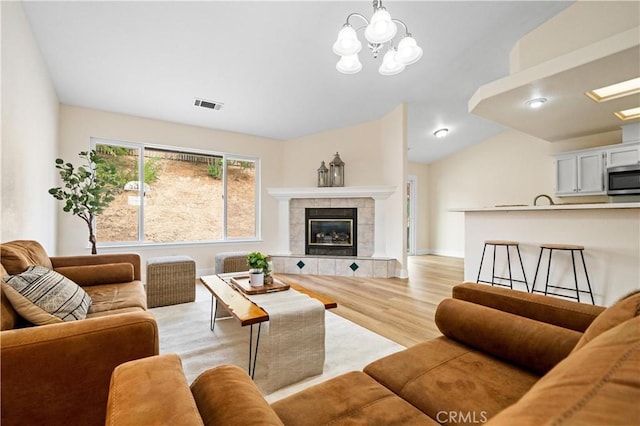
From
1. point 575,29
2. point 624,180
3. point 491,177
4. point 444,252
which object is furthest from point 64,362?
point 444,252

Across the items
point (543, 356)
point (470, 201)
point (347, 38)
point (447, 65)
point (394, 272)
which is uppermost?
point (447, 65)

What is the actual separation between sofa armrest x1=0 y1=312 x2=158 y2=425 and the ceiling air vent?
3.42 metres

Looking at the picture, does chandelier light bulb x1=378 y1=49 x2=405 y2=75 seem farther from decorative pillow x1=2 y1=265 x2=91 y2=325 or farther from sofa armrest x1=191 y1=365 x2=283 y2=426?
decorative pillow x1=2 y1=265 x2=91 y2=325

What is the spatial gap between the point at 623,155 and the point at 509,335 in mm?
5099

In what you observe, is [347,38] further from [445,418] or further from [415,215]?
[415,215]

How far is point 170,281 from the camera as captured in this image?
3.07 meters

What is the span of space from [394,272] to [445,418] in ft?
12.9

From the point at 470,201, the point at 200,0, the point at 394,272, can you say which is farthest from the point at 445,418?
the point at 470,201

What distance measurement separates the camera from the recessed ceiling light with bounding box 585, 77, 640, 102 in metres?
3.02

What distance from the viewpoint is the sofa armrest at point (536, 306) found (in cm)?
113

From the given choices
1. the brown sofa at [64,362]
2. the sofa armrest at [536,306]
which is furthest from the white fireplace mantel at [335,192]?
the brown sofa at [64,362]

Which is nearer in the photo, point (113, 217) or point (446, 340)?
point (446, 340)

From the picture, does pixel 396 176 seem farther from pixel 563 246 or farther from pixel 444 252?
pixel 444 252

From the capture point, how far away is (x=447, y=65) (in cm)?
358
